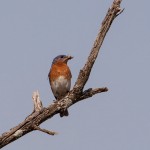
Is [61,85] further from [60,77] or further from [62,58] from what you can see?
[62,58]

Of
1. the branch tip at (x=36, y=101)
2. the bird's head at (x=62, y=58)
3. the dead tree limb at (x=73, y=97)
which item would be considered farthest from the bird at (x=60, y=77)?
the dead tree limb at (x=73, y=97)

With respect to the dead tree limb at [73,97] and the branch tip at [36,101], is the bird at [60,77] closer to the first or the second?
the branch tip at [36,101]

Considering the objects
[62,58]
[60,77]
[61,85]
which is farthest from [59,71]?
[62,58]

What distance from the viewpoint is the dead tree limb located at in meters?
9.55

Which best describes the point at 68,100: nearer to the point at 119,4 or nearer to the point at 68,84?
the point at 119,4

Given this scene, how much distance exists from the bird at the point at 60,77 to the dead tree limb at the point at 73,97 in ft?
16.6

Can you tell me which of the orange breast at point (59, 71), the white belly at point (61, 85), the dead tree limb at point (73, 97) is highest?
the orange breast at point (59, 71)

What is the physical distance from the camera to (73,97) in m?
10.2

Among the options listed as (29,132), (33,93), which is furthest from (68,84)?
(29,132)

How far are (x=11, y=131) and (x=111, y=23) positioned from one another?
289 centimetres

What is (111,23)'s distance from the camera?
9.70 metres

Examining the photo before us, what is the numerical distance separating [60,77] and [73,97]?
16.9ft

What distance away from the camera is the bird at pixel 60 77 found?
1529cm

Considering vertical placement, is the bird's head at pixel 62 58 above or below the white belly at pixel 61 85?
above
